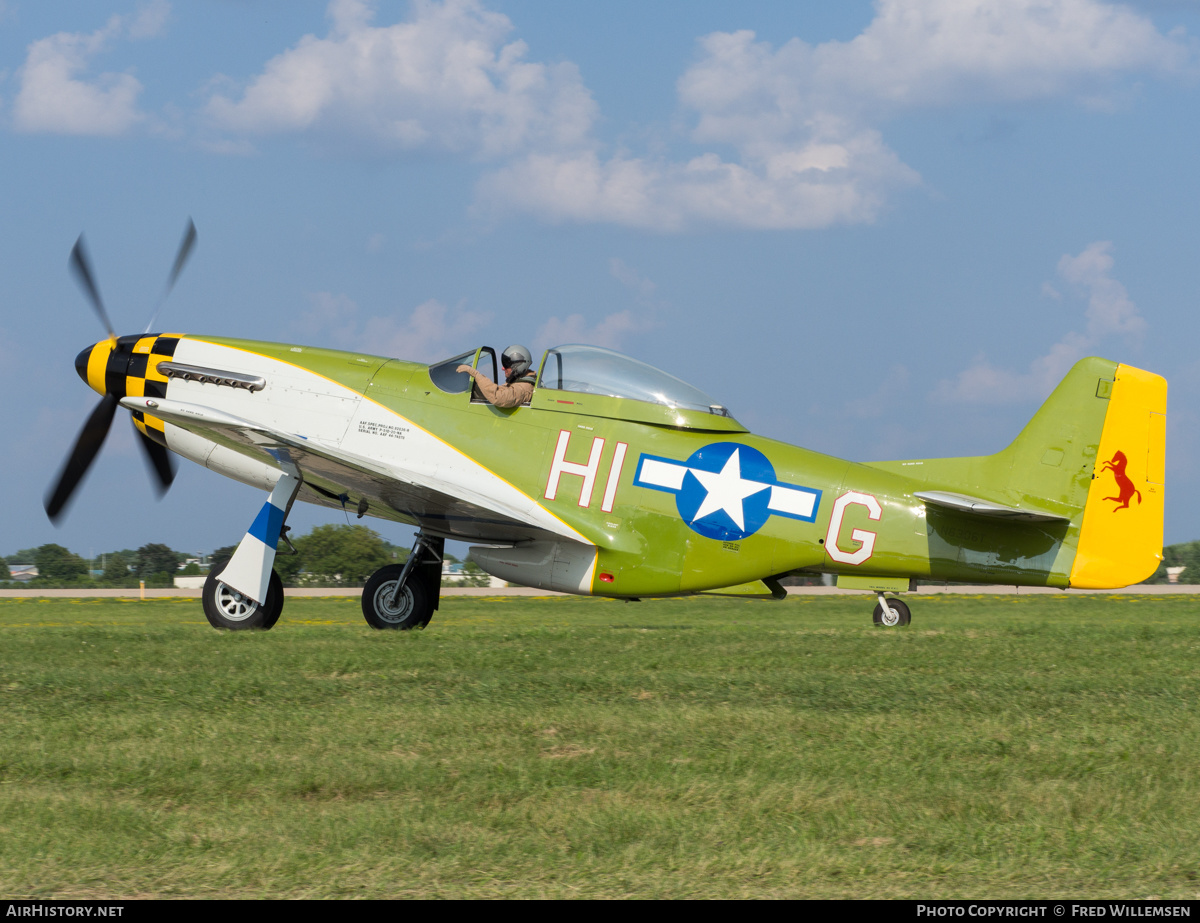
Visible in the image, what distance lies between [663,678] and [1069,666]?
317 cm

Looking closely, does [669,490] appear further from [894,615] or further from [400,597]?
[894,615]

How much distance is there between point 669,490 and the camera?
11125 millimetres

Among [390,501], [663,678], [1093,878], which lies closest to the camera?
[1093,878]

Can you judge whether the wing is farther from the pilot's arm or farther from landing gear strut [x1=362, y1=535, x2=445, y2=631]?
the pilot's arm

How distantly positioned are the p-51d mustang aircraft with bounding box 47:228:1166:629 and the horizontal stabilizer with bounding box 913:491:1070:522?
22 millimetres

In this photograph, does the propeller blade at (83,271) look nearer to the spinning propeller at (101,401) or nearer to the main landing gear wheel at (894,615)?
the spinning propeller at (101,401)

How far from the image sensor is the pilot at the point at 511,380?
11469mm

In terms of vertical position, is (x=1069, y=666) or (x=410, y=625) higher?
(x=1069, y=666)

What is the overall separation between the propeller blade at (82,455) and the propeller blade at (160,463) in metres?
0.56

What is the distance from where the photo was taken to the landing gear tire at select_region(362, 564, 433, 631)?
461 inches

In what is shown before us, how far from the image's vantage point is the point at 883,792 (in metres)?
4.86
